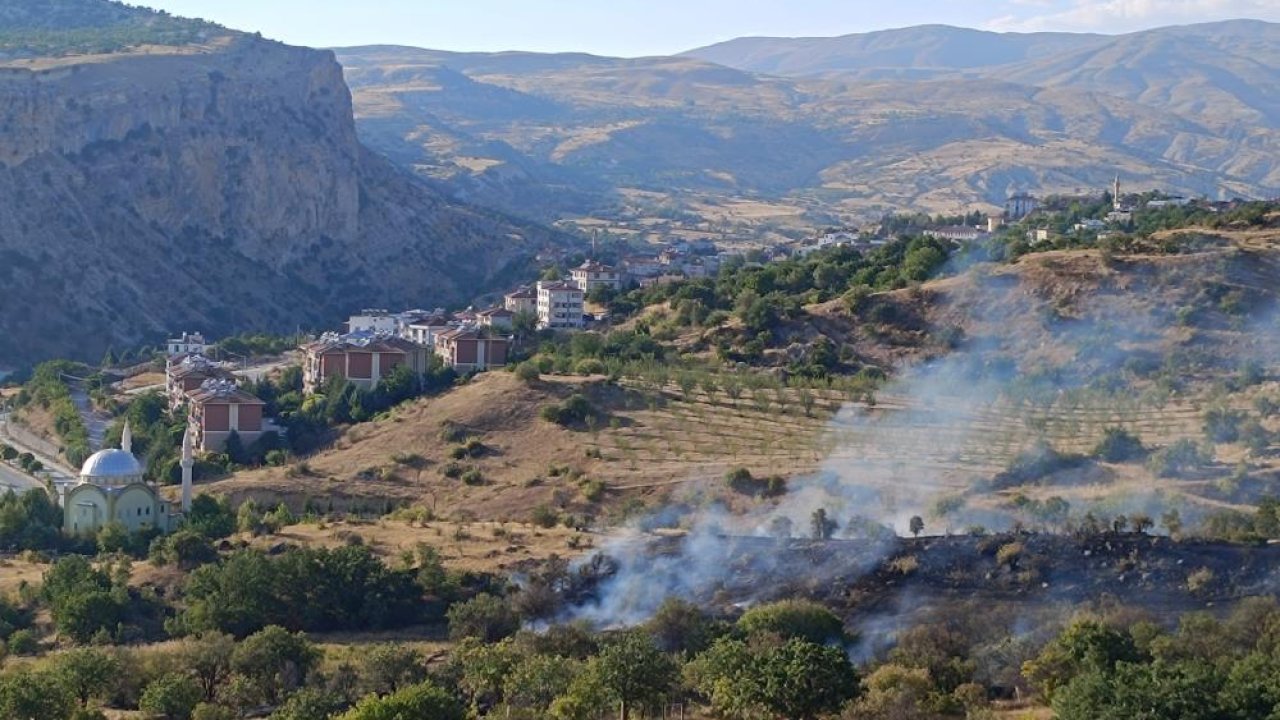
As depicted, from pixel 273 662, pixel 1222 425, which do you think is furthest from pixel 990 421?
pixel 273 662

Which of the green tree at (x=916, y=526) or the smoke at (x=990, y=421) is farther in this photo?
the green tree at (x=916, y=526)

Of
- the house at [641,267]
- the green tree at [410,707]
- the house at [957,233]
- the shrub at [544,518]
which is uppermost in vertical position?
the green tree at [410,707]

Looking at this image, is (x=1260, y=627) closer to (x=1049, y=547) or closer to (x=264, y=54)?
(x=1049, y=547)

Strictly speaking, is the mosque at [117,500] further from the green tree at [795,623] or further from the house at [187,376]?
the green tree at [795,623]

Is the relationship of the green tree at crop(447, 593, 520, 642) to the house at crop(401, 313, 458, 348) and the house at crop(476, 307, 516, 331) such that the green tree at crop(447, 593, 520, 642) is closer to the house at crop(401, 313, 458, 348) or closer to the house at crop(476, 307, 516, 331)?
the house at crop(401, 313, 458, 348)

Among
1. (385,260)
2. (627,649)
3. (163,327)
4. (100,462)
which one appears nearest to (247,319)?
(163,327)

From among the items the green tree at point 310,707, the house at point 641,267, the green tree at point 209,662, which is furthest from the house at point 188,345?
the green tree at point 310,707
